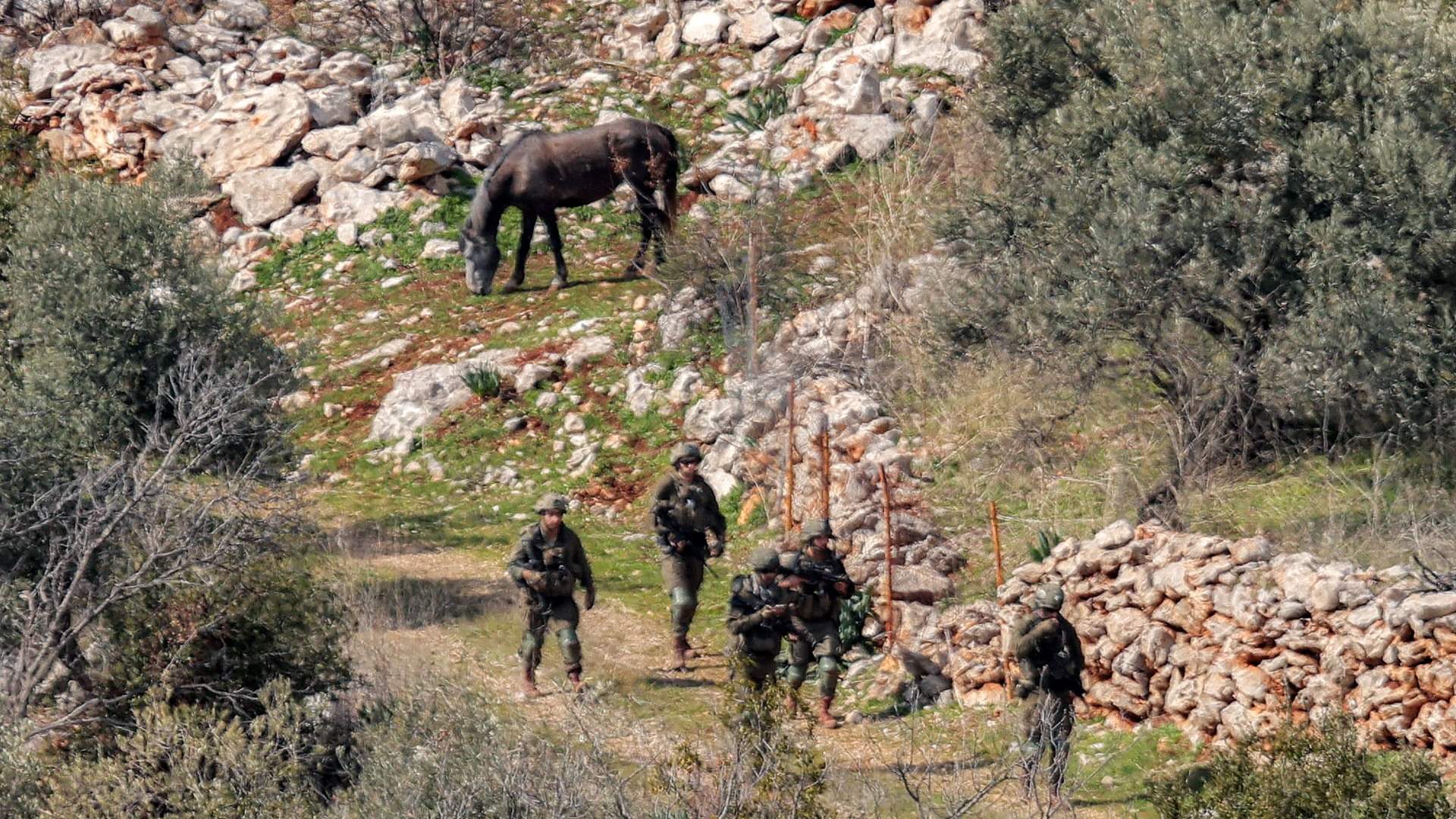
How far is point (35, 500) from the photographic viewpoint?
13.0 meters

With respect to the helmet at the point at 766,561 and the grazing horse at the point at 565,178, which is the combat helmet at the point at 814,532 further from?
the grazing horse at the point at 565,178

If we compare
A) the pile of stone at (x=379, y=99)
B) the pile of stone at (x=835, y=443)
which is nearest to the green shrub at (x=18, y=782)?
the pile of stone at (x=835, y=443)

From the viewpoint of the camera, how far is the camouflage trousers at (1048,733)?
36.7 ft

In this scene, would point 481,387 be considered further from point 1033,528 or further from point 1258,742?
point 1258,742

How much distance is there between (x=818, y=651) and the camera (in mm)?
13641

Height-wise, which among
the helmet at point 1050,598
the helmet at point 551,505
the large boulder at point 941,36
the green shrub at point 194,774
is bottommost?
the green shrub at point 194,774

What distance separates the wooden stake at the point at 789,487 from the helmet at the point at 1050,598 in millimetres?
5215

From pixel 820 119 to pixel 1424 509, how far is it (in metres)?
12.9

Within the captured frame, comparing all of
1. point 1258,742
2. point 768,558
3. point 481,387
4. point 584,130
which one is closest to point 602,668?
point 768,558

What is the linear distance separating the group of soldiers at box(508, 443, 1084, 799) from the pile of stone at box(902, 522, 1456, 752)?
0.89 m

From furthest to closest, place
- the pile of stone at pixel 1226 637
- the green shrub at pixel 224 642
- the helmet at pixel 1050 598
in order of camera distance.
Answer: the green shrub at pixel 224 642, the helmet at pixel 1050 598, the pile of stone at pixel 1226 637

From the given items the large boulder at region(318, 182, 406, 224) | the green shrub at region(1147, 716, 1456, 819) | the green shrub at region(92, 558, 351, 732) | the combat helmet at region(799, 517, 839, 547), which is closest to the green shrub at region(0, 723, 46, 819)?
the green shrub at region(92, 558, 351, 732)

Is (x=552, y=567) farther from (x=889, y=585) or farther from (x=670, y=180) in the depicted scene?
(x=670, y=180)

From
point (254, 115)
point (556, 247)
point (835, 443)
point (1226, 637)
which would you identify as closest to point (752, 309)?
A: point (835, 443)
